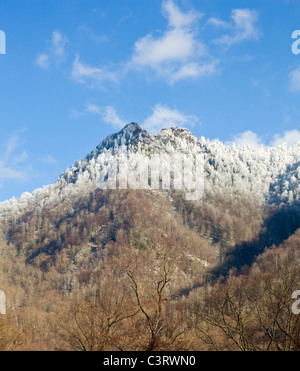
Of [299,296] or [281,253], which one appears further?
[281,253]

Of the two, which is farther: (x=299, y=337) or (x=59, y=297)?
(x=59, y=297)

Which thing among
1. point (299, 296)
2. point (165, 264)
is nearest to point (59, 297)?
point (299, 296)

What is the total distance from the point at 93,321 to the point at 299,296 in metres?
25.5
